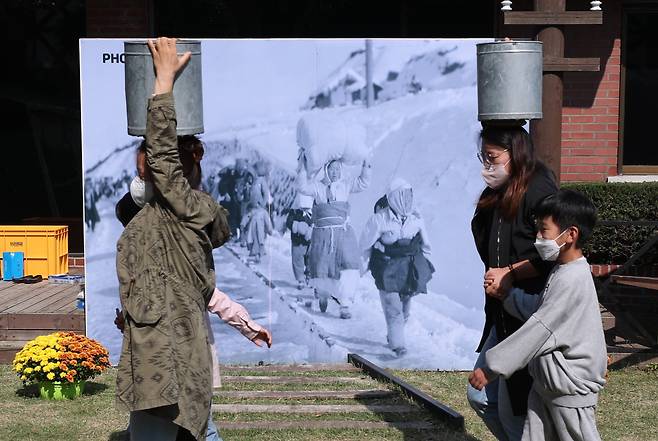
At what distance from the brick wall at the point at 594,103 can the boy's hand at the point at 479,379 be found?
712cm

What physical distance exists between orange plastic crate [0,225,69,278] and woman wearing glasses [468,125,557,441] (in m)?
7.63

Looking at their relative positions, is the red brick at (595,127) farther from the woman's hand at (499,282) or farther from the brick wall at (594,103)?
the woman's hand at (499,282)

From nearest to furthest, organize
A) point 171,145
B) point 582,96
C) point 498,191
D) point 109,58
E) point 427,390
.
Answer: point 171,145 < point 498,191 < point 427,390 < point 109,58 < point 582,96

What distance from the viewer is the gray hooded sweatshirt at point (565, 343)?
4.25m

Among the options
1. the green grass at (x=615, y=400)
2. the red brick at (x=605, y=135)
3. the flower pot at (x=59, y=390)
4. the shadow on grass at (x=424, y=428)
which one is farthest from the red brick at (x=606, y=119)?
the flower pot at (x=59, y=390)

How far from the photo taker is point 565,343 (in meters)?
4.25

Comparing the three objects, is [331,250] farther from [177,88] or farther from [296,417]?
[177,88]

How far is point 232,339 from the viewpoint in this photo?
8.39 meters

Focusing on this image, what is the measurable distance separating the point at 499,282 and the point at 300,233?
3.85m

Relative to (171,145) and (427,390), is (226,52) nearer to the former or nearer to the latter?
(427,390)

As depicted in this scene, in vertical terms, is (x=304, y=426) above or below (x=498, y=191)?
below

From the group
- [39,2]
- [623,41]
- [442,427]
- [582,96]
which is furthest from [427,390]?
[39,2]

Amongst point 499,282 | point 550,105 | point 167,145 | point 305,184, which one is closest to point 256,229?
point 305,184

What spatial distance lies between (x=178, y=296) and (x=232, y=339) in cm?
439
